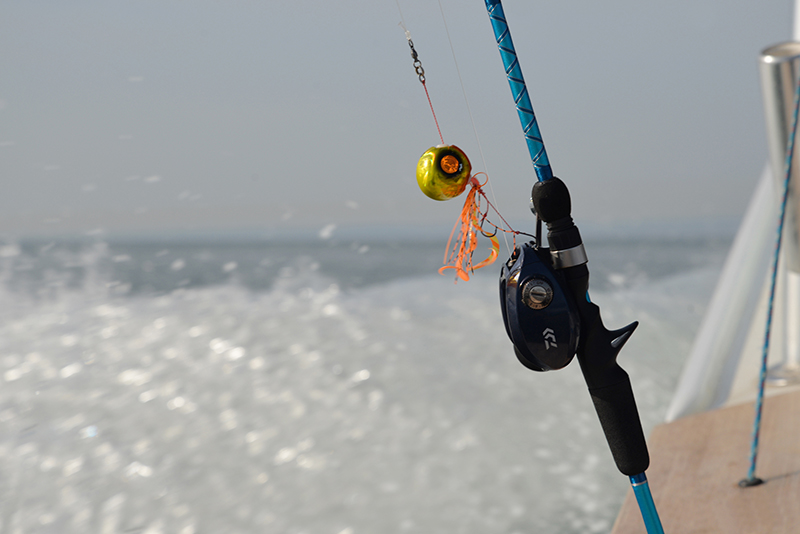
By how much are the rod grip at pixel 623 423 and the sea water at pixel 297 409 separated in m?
0.72

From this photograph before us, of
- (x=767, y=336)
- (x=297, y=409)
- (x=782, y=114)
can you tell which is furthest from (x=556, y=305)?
(x=297, y=409)

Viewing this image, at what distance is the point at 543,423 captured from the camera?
4.81ft

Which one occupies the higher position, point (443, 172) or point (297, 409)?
point (443, 172)

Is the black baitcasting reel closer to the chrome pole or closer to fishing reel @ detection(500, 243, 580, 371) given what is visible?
fishing reel @ detection(500, 243, 580, 371)

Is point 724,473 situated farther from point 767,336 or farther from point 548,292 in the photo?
point 548,292

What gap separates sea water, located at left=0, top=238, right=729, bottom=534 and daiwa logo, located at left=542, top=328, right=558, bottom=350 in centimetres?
79

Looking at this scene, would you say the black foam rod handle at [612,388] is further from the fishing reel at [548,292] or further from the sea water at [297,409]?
the sea water at [297,409]

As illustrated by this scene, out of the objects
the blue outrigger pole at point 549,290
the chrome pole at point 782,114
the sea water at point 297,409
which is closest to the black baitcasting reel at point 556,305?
the blue outrigger pole at point 549,290

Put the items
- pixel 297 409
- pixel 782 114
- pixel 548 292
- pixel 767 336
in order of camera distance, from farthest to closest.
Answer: pixel 297 409
pixel 782 114
pixel 767 336
pixel 548 292

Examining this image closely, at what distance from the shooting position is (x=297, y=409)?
68.2 inches

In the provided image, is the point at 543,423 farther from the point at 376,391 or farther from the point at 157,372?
the point at 157,372

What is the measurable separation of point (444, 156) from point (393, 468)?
1.13 metres

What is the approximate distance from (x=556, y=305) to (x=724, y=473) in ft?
1.36

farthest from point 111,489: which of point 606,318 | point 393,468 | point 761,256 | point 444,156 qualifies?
point 606,318
